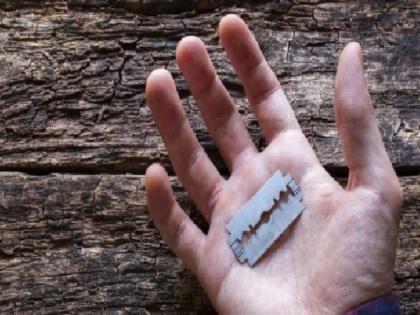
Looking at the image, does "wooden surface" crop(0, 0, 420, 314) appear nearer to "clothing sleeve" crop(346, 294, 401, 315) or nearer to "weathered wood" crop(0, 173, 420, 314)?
"weathered wood" crop(0, 173, 420, 314)

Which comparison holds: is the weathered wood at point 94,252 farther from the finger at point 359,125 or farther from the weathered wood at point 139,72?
the finger at point 359,125

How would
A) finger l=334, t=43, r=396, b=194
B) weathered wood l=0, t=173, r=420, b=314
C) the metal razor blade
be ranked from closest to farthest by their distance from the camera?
finger l=334, t=43, r=396, b=194
the metal razor blade
weathered wood l=0, t=173, r=420, b=314

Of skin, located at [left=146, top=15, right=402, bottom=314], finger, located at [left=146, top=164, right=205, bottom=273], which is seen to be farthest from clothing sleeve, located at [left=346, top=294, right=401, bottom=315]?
finger, located at [left=146, top=164, right=205, bottom=273]

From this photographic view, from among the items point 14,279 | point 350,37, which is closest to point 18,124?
point 14,279

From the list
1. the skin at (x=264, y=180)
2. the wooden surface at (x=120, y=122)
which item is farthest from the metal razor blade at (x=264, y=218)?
the wooden surface at (x=120, y=122)

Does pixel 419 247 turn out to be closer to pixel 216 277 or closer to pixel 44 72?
pixel 216 277

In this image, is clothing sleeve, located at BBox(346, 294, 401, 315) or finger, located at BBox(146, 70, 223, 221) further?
finger, located at BBox(146, 70, 223, 221)

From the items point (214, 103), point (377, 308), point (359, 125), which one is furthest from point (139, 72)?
point (377, 308)
